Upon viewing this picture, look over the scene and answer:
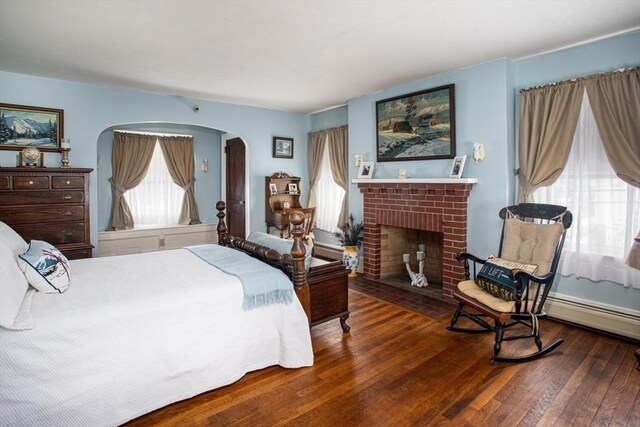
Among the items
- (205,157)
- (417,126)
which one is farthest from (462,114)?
(205,157)

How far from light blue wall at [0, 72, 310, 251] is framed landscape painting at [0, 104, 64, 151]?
81mm

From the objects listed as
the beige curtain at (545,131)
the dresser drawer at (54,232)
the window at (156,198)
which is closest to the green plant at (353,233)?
the beige curtain at (545,131)

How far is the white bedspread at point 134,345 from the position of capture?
178 cm

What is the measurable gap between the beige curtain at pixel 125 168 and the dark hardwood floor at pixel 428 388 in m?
4.14

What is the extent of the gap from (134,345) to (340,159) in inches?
168

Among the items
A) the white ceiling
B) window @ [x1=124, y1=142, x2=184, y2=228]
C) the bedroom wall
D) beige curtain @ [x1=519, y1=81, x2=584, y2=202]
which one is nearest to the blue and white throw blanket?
the white ceiling

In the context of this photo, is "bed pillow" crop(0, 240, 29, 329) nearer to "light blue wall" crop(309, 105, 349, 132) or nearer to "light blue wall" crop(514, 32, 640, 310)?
"light blue wall" crop(514, 32, 640, 310)

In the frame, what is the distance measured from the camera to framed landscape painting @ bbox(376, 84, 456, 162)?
4.03 metres

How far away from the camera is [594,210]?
127 inches

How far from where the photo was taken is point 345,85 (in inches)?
178

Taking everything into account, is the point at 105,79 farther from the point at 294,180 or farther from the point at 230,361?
the point at 230,361

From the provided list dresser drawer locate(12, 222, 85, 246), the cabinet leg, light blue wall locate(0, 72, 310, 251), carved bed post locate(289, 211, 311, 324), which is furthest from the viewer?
light blue wall locate(0, 72, 310, 251)

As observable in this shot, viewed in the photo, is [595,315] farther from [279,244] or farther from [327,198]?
[327,198]

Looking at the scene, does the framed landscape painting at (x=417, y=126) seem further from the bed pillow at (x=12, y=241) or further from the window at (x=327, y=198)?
the bed pillow at (x=12, y=241)
